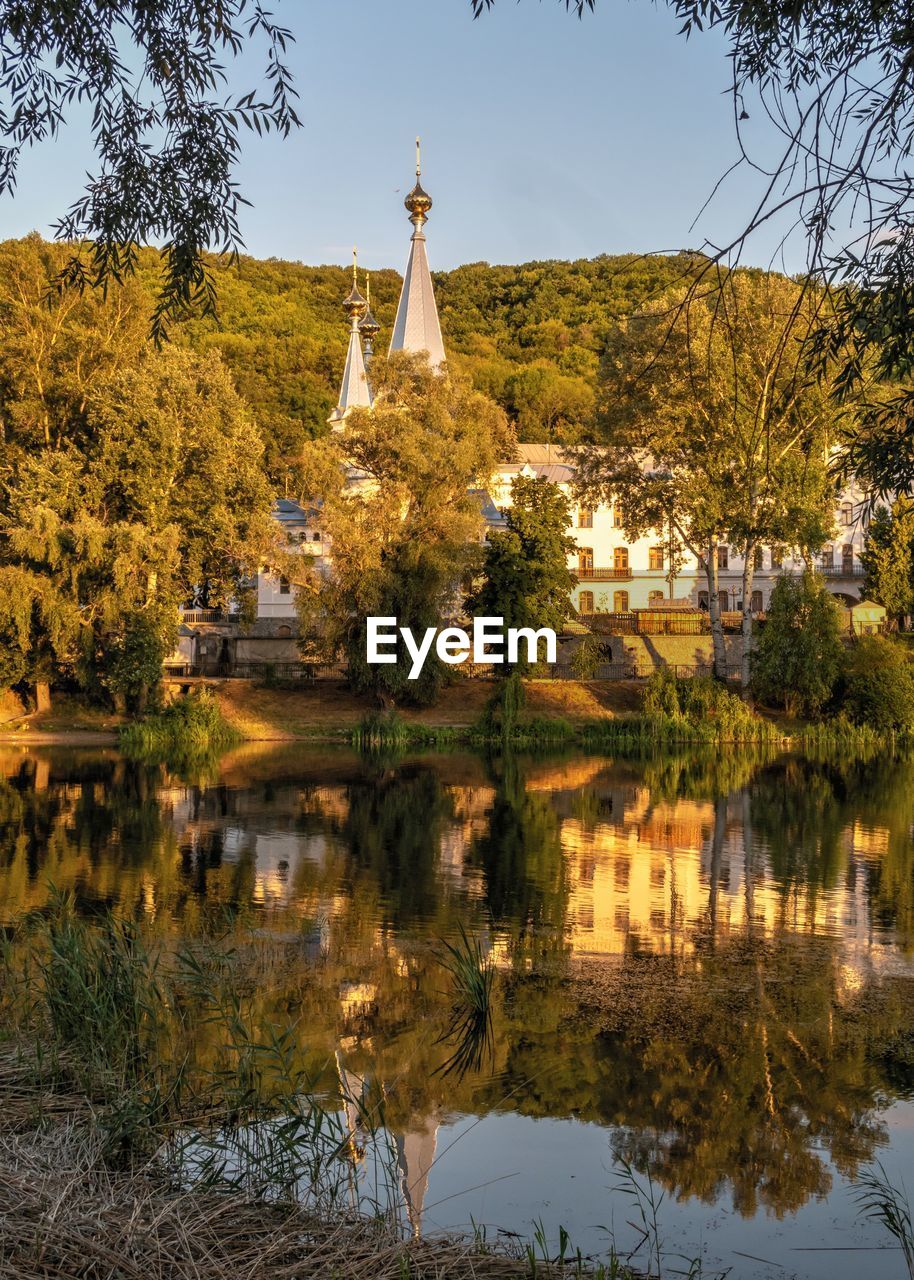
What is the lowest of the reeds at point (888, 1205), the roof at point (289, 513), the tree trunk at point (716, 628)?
the reeds at point (888, 1205)

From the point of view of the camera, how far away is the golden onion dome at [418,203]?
54375 millimetres

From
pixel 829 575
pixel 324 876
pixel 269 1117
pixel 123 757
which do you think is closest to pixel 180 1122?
pixel 269 1117

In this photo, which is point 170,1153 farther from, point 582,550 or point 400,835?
point 582,550

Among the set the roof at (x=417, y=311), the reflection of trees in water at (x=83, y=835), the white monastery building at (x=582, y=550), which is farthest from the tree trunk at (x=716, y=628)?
the reflection of trees in water at (x=83, y=835)

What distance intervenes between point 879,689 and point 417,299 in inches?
→ 1034

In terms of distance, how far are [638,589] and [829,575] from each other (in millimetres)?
10195

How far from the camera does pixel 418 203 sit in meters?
54.4

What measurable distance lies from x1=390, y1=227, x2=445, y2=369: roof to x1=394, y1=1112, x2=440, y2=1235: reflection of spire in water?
4781 cm

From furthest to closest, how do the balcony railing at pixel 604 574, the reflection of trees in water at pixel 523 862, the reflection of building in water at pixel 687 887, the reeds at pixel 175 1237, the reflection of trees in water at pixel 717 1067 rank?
the balcony railing at pixel 604 574
the reflection of trees in water at pixel 523 862
the reflection of building in water at pixel 687 887
the reflection of trees in water at pixel 717 1067
the reeds at pixel 175 1237

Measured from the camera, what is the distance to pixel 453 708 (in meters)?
42.3

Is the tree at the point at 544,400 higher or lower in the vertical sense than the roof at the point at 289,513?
higher

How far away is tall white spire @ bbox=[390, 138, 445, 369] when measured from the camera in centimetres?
5406

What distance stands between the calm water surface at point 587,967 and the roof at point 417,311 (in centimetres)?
3056

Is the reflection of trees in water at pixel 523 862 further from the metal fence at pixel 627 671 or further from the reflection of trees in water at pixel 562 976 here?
the metal fence at pixel 627 671
